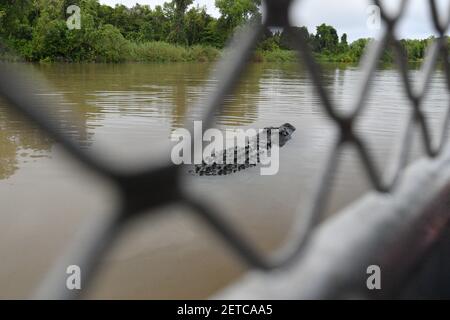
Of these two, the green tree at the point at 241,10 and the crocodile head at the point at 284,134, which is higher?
the green tree at the point at 241,10

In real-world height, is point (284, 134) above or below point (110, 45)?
below

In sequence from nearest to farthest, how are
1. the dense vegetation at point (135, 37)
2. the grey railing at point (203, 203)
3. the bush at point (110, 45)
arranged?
the grey railing at point (203, 203)
the dense vegetation at point (135, 37)
the bush at point (110, 45)

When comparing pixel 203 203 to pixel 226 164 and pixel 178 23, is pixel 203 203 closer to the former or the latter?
pixel 226 164

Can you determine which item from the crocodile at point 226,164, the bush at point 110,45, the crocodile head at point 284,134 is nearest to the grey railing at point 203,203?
the crocodile at point 226,164

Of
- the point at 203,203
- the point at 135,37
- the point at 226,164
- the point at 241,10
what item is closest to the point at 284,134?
the point at 226,164

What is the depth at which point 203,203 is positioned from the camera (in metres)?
0.27

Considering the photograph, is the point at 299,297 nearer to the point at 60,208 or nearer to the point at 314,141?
the point at 60,208

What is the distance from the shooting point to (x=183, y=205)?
0.85ft

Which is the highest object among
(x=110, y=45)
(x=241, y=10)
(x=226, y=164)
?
(x=110, y=45)

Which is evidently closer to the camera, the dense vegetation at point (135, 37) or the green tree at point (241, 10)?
the green tree at point (241, 10)

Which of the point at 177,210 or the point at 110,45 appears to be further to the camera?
the point at 110,45

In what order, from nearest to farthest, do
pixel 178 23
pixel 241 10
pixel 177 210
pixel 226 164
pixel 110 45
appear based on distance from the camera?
pixel 177 210 < pixel 241 10 < pixel 226 164 < pixel 110 45 < pixel 178 23

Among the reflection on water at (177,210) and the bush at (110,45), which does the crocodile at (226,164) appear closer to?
the reflection on water at (177,210)

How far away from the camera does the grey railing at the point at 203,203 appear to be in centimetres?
20
